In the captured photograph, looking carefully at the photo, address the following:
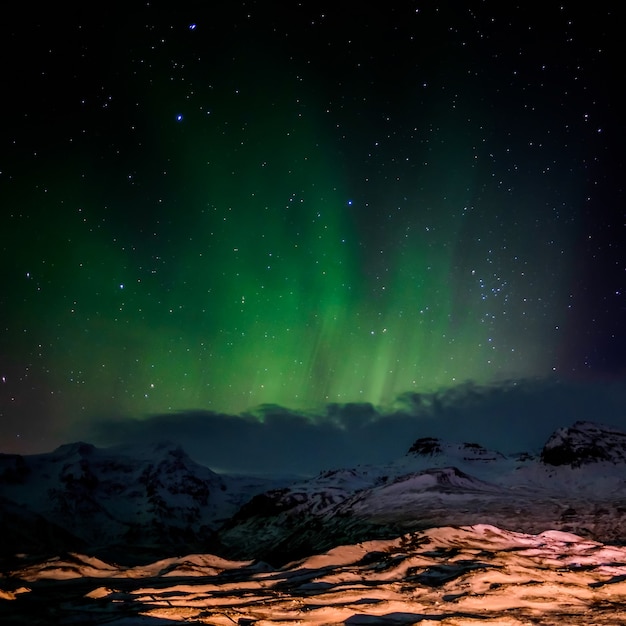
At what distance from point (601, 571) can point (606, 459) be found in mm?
93685

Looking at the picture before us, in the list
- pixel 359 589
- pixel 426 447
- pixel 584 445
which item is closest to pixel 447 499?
pixel 584 445

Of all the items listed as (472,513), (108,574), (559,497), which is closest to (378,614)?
(108,574)

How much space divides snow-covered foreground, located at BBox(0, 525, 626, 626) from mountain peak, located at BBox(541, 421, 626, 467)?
278ft

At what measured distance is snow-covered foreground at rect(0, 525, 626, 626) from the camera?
36.9 ft

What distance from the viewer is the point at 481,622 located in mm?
10266

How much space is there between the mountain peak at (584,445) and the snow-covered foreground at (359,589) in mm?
84877

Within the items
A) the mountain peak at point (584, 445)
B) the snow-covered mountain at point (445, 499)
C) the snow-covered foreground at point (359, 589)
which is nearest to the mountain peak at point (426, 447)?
the snow-covered mountain at point (445, 499)

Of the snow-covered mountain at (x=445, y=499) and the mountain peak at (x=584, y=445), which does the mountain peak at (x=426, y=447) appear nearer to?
the snow-covered mountain at (x=445, y=499)

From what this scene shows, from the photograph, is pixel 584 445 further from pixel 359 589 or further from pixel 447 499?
pixel 359 589

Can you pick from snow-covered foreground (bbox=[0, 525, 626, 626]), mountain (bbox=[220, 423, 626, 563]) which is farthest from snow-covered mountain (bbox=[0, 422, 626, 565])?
snow-covered foreground (bbox=[0, 525, 626, 626])

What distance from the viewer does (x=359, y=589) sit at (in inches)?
549

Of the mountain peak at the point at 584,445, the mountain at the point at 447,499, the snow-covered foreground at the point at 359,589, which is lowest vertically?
the mountain at the point at 447,499

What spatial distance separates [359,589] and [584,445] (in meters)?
103

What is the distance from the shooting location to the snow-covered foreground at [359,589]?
11258mm
